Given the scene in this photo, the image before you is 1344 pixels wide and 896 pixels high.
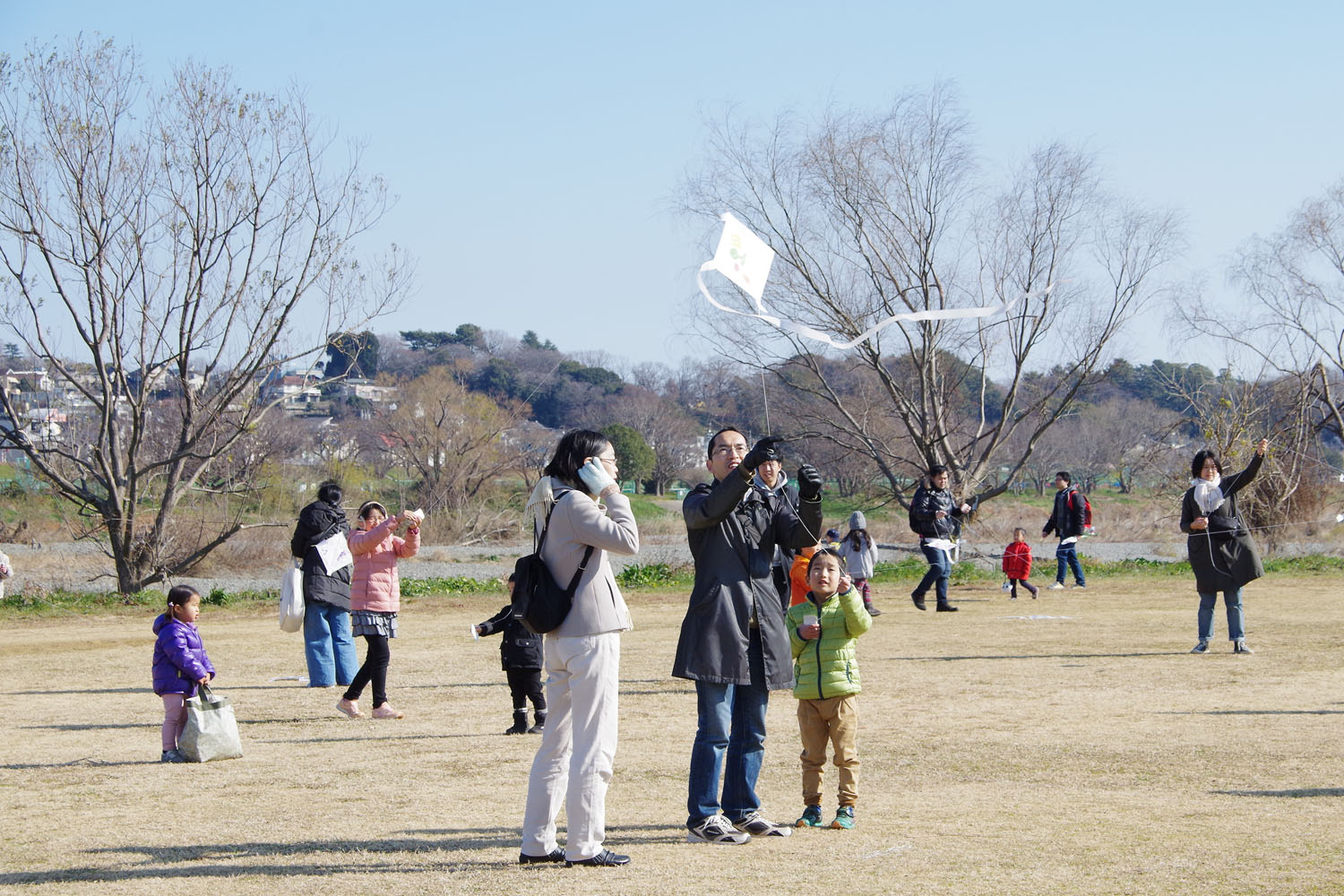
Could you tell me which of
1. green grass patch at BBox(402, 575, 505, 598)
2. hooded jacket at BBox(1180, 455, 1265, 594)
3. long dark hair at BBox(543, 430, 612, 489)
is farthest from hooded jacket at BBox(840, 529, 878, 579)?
long dark hair at BBox(543, 430, 612, 489)

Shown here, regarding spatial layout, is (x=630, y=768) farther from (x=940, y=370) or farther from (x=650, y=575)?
(x=940, y=370)

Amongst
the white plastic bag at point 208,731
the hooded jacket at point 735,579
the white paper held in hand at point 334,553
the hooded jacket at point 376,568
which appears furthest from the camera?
the white paper held in hand at point 334,553

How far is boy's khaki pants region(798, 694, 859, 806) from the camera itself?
5371 millimetres

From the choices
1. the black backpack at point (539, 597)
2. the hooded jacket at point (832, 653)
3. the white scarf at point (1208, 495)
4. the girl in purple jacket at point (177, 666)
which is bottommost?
the girl in purple jacket at point (177, 666)

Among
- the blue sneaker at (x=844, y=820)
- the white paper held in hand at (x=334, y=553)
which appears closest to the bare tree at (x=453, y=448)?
the white paper held in hand at (x=334, y=553)

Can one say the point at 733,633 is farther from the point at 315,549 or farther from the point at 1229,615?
the point at 1229,615

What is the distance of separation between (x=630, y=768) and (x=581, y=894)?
2.58 m

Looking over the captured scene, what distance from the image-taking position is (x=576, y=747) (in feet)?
15.4

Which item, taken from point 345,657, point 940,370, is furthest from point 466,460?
point 345,657

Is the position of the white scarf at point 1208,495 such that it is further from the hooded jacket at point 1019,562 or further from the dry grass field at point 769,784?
the hooded jacket at point 1019,562

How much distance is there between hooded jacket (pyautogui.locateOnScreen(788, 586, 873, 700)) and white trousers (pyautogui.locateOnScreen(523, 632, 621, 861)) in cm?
102

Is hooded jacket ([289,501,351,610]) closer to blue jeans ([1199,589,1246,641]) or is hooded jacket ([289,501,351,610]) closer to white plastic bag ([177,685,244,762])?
white plastic bag ([177,685,244,762])

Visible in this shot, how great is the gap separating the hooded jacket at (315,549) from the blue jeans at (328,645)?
108 mm

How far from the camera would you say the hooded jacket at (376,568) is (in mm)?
9055
